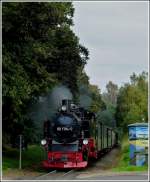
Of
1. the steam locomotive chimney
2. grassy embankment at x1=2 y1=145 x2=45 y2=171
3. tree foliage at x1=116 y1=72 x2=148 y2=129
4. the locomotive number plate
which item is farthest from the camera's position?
tree foliage at x1=116 y1=72 x2=148 y2=129

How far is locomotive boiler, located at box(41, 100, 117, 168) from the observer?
2655cm

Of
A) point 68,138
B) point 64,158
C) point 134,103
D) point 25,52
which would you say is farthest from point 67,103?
point 134,103

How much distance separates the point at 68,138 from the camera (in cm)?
2727

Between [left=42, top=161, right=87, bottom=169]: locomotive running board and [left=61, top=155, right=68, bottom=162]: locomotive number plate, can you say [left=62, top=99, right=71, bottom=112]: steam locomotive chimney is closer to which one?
[left=61, top=155, right=68, bottom=162]: locomotive number plate

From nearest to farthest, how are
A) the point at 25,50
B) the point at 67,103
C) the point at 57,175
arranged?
1. the point at 57,175
2. the point at 67,103
3. the point at 25,50

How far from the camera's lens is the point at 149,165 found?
2558cm

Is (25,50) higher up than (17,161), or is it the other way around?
(25,50)

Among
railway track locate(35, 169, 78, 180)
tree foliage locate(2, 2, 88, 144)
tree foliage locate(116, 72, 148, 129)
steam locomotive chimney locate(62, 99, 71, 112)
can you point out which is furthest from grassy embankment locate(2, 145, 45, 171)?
tree foliage locate(116, 72, 148, 129)

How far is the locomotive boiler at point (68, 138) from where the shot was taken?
2655 cm

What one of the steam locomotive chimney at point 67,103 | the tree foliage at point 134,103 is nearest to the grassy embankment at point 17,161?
the steam locomotive chimney at point 67,103

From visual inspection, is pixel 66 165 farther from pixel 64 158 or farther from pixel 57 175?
pixel 57 175

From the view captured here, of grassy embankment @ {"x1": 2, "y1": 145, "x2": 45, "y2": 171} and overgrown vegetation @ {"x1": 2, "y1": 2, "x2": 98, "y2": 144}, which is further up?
overgrown vegetation @ {"x1": 2, "y1": 2, "x2": 98, "y2": 144}

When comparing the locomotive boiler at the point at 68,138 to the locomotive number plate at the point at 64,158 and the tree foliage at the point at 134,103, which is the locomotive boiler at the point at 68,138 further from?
the tree foliage at the point at 134,103

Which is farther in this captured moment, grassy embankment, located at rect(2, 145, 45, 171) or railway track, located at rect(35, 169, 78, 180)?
grassy embankment, located at rect(2, 145, 45, 171)
